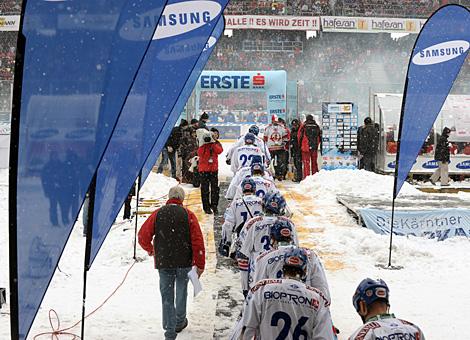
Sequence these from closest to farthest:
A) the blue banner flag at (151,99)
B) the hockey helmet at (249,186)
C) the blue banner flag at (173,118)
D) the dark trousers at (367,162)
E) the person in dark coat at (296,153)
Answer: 1. the blue banner flag at (151,99)
2. the hockey helmet at (249,186)
3. the blue banner flag at (173,118)
4. the person in dark coat at (296,153)
5. the dark trousers at (367,162)

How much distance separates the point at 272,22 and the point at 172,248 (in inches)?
1285

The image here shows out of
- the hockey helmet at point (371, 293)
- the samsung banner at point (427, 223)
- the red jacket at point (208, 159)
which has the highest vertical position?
the red jacket at point (208, 159)

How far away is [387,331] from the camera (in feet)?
11.8

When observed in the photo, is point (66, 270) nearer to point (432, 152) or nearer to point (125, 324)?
point (125, 324)

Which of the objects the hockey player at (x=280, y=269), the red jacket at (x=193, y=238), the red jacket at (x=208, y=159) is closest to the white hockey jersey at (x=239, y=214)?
the red jacket at (x=193, y=238)

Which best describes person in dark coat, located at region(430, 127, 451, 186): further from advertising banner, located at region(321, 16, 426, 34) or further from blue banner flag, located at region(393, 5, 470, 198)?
advertising banner, located at region(321, 16, 426, 34)

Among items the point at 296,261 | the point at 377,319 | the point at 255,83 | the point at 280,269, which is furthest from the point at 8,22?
the point at 377,319

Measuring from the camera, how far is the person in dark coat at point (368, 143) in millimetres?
19906

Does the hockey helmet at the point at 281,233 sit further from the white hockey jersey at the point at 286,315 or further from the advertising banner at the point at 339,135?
the advertising banner at the point at 339,135

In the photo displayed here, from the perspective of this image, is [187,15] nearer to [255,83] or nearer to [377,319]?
[377,319]

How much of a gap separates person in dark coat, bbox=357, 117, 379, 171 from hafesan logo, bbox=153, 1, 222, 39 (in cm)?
1191

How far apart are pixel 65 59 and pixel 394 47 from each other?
132 feet

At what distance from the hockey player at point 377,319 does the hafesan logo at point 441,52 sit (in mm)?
6690

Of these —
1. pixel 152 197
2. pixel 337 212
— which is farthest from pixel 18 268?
pixel 152 197
